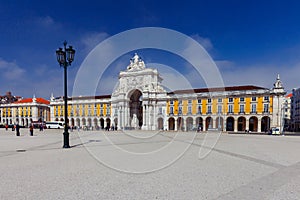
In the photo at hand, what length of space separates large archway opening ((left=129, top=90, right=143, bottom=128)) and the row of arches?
536 inches

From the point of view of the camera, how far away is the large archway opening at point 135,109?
55.2m

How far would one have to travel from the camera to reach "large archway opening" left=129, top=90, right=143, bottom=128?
55188 millimetres

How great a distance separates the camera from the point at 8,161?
7.35m

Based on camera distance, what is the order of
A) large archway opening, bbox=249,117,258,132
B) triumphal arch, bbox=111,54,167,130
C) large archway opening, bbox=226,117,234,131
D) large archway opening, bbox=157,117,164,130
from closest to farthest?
large archway opening, bbox=249,117,258,132 → large archway opening, bbox=226,117,234,131 → triumphal arch, bbox=111,54,167,130 → large archway opening, bbox=157,117,164,130

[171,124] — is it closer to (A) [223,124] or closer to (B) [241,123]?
(A) [223,124]

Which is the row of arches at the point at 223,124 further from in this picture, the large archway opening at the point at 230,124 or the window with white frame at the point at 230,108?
the window with white frame at the point at 230,108

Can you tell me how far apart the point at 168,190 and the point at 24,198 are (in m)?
3.39

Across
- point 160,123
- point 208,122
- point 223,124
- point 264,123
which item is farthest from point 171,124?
point 264,123

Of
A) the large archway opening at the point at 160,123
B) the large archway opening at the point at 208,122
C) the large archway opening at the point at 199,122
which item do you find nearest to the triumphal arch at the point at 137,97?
the large archway opening at the point at 160,123

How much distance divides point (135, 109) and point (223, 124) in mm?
27390

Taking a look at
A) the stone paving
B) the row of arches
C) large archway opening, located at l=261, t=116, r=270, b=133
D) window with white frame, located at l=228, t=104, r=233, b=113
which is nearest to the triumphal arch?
the row of arches

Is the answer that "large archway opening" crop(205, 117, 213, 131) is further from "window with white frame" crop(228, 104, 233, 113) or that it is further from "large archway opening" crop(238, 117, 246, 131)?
"large archway opening" crop(238, 117, 246, 131)

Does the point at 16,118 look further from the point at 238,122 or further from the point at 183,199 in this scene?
the point at 183,199

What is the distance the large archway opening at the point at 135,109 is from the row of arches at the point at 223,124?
1360 centimetres
